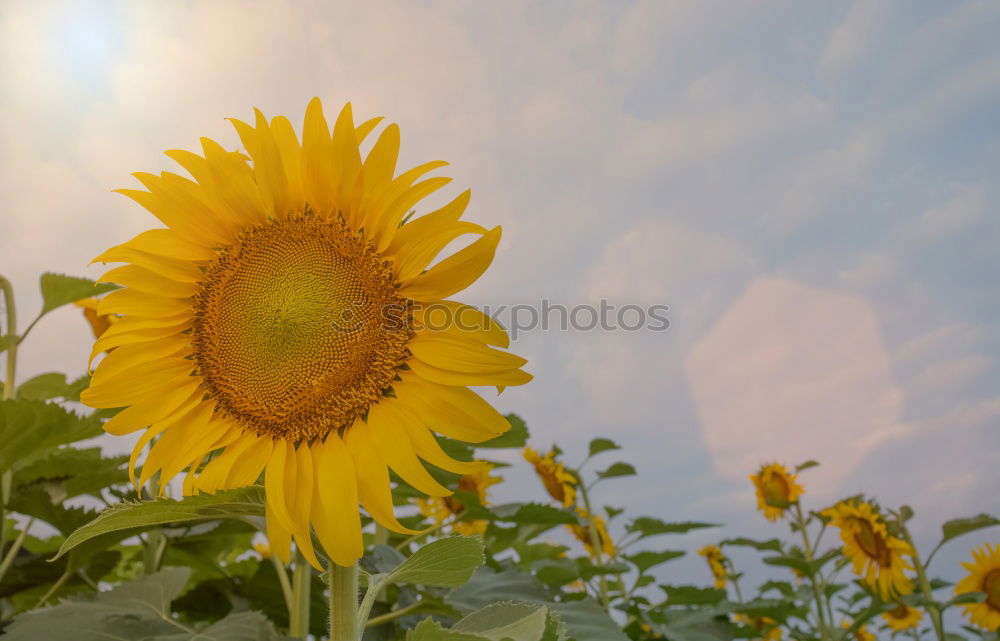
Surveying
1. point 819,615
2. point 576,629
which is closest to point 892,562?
point 819,615

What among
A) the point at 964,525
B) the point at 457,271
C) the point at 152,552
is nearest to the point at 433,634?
the point at 457,271

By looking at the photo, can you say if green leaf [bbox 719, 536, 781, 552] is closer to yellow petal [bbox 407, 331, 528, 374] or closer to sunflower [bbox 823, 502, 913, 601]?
sunflower [bbox 823, 502, 913, 601]

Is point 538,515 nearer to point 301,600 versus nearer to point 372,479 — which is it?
point 301,600

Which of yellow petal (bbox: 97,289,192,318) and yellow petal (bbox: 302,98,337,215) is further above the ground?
yellow petal (bbox: 302,98,337,215)

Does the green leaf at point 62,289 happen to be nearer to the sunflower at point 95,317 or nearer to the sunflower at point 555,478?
the sunflower at point 95,317

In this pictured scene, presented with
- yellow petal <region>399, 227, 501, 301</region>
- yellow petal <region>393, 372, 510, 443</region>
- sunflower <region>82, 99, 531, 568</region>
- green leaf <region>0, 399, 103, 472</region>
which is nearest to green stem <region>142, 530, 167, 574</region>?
green leaf <region>0, 399, 103, 472</region>

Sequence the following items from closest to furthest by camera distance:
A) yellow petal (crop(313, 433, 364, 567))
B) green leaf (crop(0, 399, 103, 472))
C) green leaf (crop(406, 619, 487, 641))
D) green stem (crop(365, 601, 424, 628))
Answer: green leaf (crop(406, 619, 487, 641)) → yellow petal (crop(313, 433, 364, 567)) → green stem (crop(365, 601, 424, 628)) → green leaf (crop(0, 399, 103, 472))
